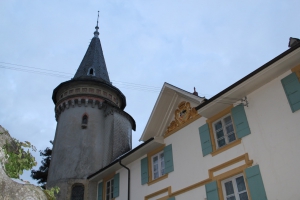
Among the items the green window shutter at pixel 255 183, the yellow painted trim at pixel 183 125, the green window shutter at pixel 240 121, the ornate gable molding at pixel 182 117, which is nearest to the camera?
the green window shutter at pixel 255 183

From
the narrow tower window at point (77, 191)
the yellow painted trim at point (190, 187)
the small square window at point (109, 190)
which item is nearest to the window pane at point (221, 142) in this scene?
the yellow painted trim at point (190, 187)

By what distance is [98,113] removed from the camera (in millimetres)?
24734

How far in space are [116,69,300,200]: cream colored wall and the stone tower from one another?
26.2 feet

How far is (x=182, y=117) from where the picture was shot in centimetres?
1538

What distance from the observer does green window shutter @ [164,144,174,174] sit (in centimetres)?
1463

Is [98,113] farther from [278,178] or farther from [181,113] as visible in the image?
[278,178]

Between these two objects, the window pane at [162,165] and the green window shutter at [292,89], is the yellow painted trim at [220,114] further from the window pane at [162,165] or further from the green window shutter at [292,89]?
the window pane at [162,165]

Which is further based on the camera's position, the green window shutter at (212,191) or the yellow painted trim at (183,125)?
the yellow painted trim at (183,125)

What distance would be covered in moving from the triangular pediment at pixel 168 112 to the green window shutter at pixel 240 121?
2.90 metres

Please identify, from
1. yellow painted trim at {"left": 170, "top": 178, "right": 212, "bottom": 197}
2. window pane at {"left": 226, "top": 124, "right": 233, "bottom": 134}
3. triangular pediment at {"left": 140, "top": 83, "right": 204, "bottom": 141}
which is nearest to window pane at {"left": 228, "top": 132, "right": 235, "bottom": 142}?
window pane at {"left": 226, "top": 124, "right": 233, "bottom": 134}

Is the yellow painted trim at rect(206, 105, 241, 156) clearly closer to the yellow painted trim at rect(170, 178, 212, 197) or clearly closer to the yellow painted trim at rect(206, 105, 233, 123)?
the yellow painted trim at rect(206, 105, 233, 123)

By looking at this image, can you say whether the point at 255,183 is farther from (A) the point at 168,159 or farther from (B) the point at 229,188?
(A) the point at 168,159

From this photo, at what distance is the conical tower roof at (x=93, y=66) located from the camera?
2820 cm

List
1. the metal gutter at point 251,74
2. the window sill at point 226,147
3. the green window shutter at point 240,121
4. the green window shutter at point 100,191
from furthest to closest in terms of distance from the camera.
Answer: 1. the green window shutter at point 100,191
2. the window sill at point 226,147
3. the green window shutter at point 240,121
4. the metal gutter at point 251,74
